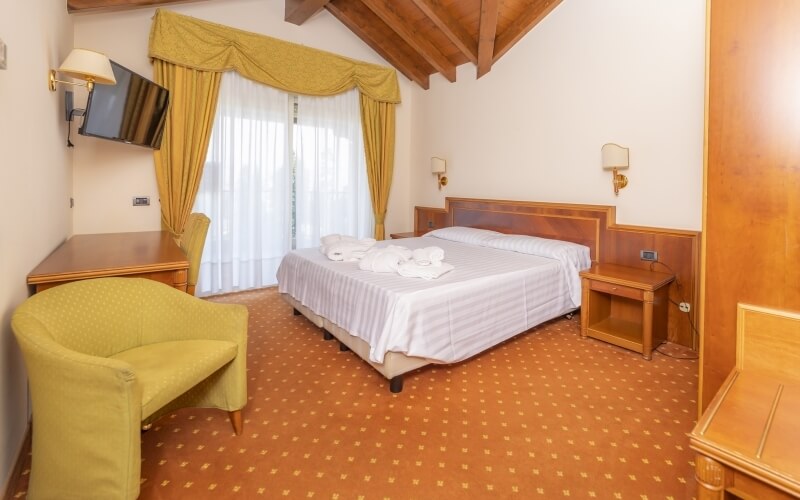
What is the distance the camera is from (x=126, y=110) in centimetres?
286

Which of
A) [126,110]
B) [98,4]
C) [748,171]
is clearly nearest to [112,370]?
[748,171]

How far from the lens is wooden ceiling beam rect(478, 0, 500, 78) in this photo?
12.1ft

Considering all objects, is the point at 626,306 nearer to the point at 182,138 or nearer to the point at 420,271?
the point at 420,271

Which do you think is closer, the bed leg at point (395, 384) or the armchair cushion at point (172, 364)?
the armchair cushion at point (172, 364)

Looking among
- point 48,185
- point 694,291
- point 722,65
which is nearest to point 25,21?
point 48,185

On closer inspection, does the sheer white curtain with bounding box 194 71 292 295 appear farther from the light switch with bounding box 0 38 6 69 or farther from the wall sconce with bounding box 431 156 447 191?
the light switch with bounding box 0 38 6 69

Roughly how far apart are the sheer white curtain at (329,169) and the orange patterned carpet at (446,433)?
230 centimetres

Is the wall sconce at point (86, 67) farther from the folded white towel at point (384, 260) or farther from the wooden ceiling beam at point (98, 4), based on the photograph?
the folded white towel at point (384, 260)

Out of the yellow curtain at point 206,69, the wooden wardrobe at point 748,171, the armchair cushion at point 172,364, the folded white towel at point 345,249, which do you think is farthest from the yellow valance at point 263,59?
the wooden wardrobe at point 748,171

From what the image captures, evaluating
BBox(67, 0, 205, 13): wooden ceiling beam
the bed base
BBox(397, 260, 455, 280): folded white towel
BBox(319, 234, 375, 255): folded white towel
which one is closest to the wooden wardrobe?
the bed base

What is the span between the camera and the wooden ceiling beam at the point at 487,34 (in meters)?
3.68

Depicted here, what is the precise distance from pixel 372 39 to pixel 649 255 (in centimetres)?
396

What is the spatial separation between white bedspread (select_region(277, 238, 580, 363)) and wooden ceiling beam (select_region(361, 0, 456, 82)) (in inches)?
102

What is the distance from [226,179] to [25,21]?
2419 mm
